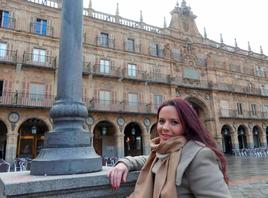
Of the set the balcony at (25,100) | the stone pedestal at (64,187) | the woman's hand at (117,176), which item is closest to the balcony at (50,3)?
the balcony at (25,100)

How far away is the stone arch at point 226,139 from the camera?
29953mm

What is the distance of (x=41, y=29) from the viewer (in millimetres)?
20875

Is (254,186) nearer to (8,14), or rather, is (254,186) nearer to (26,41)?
(26,41)

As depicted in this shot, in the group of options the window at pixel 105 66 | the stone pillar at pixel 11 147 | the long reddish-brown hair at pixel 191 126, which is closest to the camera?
the long reddish-brown hair at pixel 191 126

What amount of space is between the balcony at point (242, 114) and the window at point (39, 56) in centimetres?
2021

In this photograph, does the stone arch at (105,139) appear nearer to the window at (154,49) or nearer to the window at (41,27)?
the window at (154,49)

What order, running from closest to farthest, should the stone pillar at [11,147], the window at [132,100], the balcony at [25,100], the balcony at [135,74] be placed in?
the stone pillar at [11,147], the balcony at [25,100], the window at [132,100], the balcony at [135,74]

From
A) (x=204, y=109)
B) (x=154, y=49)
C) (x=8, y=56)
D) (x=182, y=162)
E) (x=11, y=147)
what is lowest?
(x=11, y=147)

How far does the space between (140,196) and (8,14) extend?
22058 mm

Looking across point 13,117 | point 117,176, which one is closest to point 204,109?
point 13,117

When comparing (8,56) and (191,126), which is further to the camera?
(8,56)

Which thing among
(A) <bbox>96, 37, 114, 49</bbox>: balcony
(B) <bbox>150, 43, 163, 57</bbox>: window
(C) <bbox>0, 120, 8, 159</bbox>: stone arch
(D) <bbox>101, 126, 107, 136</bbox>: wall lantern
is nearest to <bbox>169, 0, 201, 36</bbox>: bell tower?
(B) <bbox>150, 43, 163, 57</bbox>: window

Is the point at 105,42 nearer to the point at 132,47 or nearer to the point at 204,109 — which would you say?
the point at 132,47

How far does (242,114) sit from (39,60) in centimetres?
2470
